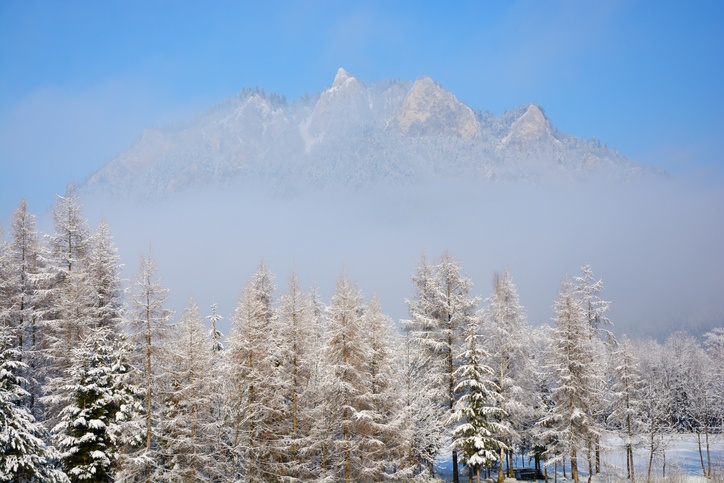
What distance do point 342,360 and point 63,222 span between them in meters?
20.3

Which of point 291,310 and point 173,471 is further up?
point 291,310

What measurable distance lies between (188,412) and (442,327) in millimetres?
17115

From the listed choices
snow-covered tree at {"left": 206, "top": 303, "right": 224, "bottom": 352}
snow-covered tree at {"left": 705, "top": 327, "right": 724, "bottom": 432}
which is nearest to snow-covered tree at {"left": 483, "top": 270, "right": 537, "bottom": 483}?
snow-covered tree at {"left": 206, "top": 303, "right": 224, "bottom": 352}

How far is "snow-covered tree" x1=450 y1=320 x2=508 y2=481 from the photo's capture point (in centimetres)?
3269

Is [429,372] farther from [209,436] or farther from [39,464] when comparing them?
[39,464]

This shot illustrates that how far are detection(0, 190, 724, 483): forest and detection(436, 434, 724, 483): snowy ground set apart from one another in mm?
4190

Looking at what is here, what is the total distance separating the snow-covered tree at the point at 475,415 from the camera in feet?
107

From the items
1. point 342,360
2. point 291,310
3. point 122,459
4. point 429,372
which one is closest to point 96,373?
point 122,459

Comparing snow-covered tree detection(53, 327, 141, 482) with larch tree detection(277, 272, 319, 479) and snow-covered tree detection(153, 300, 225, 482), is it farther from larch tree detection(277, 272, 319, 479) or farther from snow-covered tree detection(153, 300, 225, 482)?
larch tree detection(277, 272, 319, 479)

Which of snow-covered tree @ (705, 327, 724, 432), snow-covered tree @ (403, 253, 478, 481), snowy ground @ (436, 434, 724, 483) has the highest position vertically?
snow-covered tree @ (403, 253, 478, 481)

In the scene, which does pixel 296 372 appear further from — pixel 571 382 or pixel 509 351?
pixel 571 382

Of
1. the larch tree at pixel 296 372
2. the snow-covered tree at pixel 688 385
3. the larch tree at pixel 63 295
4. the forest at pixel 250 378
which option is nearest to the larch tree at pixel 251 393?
the forest at pixel 250 378

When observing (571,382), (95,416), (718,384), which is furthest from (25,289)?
(718,384)

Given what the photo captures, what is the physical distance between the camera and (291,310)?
107 feet
